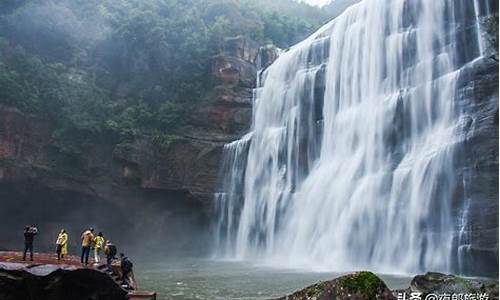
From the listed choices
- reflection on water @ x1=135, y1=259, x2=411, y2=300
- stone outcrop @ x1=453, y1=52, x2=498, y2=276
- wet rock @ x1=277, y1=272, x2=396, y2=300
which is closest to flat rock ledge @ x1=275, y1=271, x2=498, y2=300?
wet rock @ x1=277, y1=272, x2=396, y2=300

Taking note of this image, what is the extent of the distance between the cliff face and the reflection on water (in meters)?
11.3

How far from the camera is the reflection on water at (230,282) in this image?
14930 mm

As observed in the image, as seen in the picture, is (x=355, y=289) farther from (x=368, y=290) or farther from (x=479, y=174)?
(x=479, y=174)

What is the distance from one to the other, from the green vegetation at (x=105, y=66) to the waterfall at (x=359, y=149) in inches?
249

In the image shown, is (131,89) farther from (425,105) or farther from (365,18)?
(425,105)

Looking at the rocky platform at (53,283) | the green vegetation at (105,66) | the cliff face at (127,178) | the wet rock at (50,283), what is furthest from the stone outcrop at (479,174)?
the green vegetation at (105,66)

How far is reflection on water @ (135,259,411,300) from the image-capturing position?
1493 centimetres

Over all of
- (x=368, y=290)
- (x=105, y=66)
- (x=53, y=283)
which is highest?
(x=105, y=66)

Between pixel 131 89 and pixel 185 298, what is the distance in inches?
1012

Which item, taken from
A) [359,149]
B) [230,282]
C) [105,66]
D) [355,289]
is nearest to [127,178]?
[105,66]

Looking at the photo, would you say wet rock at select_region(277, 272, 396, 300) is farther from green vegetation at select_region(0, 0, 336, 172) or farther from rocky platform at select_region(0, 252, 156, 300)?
green vegetation at select_region(0, 0, 336, 172)

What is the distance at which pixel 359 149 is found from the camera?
2459cm

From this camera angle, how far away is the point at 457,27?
72.4 ft

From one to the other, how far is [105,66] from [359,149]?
21482 mm
